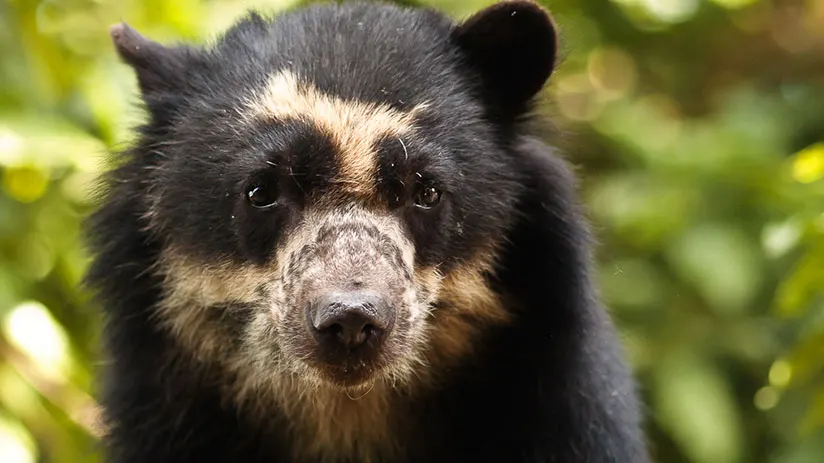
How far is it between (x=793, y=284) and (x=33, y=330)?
2.49m

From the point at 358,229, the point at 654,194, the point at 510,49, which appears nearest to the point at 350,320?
the point at 358,229

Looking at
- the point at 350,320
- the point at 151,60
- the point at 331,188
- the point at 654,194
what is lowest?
the point at 654,194

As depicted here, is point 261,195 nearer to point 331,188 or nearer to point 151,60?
point 331,188

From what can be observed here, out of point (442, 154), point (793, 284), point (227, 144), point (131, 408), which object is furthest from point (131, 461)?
point (793, 284)

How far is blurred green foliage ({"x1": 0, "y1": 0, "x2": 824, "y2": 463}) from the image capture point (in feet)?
12.6

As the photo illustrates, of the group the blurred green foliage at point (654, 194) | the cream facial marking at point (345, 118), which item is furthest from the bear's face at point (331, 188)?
the blurred green foliage at point (654, 194)

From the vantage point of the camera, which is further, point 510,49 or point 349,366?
point 510,49

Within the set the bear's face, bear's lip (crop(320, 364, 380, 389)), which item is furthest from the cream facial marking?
bear's lip (crop(320, 364, 380, 389))

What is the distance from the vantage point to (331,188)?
276 cm

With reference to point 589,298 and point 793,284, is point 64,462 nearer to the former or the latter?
point 589,298

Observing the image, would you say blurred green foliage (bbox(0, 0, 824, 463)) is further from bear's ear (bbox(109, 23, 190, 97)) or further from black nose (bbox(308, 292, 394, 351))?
black nose (bbox(308, 292, 394, 351))

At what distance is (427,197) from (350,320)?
473mm

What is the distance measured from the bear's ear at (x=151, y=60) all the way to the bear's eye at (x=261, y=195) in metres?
0.46

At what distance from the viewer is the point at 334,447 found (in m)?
3.10
